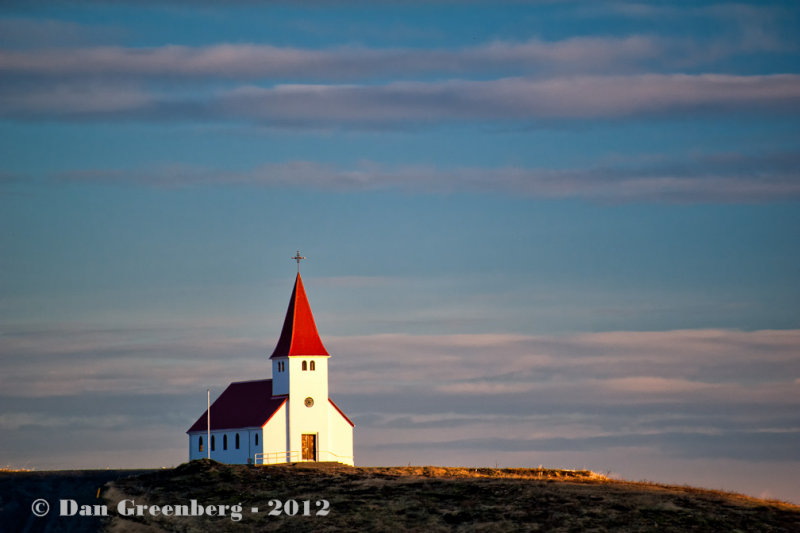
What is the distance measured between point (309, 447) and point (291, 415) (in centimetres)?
282

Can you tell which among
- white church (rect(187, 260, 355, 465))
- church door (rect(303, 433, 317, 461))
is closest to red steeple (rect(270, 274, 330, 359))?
white church (rect(187, 260, 355, 465))

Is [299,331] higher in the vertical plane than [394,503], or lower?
higher

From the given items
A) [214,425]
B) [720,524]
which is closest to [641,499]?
[720,524]

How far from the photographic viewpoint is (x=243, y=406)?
309 ft

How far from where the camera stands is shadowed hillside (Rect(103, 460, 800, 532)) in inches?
1769

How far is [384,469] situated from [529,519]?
1848 cm

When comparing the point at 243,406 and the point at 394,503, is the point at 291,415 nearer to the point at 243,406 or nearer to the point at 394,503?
the point at 243,406

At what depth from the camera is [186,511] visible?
50.5m

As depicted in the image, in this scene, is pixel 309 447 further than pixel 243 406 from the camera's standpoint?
No

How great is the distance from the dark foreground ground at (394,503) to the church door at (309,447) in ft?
103

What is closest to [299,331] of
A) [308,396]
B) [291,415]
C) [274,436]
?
[308,396]

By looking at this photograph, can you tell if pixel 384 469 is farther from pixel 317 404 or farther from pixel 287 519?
pixel 317 404

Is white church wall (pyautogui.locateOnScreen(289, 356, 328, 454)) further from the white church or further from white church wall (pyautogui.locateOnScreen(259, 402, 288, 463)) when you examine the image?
white church wall (pyautogui.locateOnScreen(259, 402, 288, 463))

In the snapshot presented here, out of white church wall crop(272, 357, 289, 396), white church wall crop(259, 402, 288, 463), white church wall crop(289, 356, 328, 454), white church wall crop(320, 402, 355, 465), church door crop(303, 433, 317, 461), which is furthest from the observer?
white church wall crop(272, 357, 289, 396)
